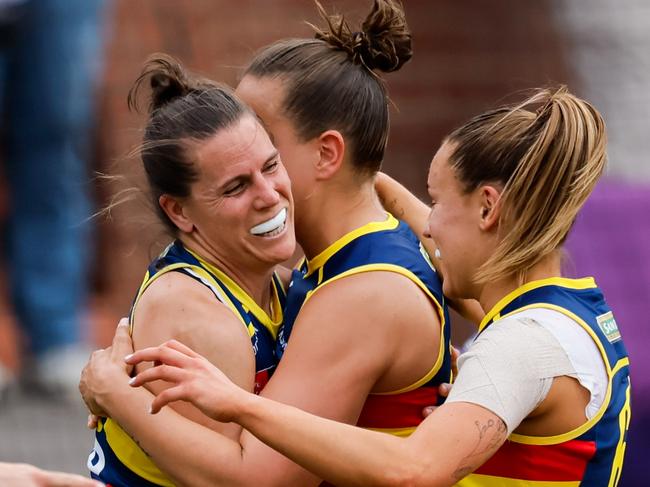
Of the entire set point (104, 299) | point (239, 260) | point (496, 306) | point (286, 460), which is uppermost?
point (104, 299)

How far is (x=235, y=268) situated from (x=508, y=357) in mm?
763

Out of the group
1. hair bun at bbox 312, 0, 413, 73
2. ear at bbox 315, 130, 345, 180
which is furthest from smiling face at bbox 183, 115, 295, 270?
hair bun at bbox 312, 0, 413, 73

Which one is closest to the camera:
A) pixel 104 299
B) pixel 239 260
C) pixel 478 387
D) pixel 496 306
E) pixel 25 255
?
pixel 478 387

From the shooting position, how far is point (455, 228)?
3.31 m

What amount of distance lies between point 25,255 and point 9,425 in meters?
0.76

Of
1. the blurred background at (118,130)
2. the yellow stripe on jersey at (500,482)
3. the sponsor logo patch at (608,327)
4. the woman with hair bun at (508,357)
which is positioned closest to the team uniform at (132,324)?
the woman with hair bun at (508,357)

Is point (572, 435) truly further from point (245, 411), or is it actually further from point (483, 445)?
point (245, 411)

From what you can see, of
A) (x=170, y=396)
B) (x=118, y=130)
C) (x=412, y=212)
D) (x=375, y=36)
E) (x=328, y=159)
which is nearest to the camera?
(x=170, y=396)

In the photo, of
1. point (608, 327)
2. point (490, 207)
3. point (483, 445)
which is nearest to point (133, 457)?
point (483, 445)

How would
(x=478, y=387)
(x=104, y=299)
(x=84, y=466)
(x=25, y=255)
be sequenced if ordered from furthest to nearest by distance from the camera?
(x=104, y=299) < (x=25, y=255) < (x=84, y=466) < (x=478, y=387)

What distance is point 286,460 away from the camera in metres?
3.19

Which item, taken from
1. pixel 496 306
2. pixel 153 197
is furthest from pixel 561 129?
pixel 153 197

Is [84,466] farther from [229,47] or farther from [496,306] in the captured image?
[496,306]

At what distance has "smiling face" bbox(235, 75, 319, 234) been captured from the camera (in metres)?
3.56
